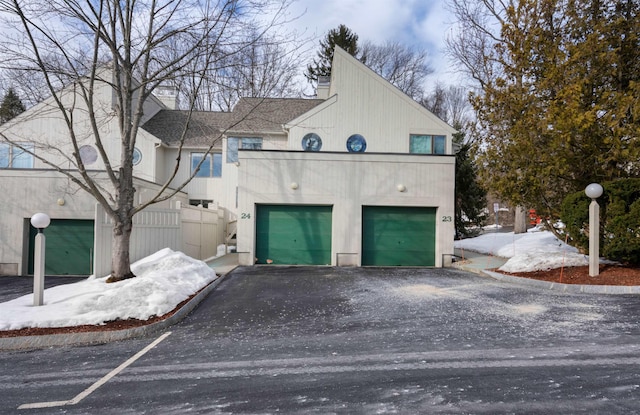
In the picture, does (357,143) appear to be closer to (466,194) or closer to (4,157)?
(466,194)

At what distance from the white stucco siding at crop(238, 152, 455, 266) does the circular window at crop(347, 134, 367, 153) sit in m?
3.38

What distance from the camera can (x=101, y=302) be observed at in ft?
21.9

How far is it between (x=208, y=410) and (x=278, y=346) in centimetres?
183

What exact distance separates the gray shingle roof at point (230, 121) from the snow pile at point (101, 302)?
11844 mm

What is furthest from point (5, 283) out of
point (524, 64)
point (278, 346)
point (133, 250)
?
point (524, 64)

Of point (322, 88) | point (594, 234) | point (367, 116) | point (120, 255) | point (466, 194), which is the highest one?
point (322, 88)

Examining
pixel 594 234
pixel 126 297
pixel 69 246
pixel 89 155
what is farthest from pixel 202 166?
pixel 594 234

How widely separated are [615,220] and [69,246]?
16257mm

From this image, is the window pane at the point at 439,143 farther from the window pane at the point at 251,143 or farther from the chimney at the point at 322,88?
the chimney at the point at 322,88

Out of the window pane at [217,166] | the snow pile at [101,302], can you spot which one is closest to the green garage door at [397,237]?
the snow pile at [101,302]

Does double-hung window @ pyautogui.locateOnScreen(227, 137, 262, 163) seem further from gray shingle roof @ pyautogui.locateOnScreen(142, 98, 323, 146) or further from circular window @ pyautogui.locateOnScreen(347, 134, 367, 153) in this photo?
circular window @ pyautogui.locateOnScreen(347, 134, 367, 153)

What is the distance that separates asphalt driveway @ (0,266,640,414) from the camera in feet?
11.3

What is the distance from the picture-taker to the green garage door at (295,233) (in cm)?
1353

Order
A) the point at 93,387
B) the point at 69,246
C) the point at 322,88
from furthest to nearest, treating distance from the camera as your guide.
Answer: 1. the point at 322,88
2. the point at 69,246
3. the point at 93,387
